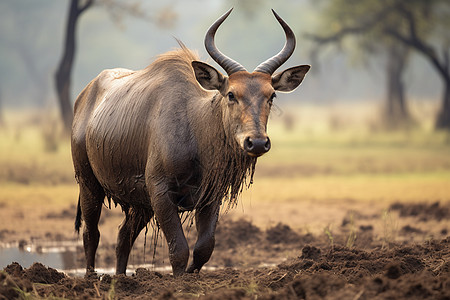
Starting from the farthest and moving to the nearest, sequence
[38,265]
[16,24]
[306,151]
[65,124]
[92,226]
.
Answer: [16,24], [306,151], [65,124], [92,226], [38,265]

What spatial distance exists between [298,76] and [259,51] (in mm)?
60826

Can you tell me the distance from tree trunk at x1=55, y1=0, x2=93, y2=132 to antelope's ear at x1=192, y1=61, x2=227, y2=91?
13.9 meters

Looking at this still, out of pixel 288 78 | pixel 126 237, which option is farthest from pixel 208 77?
pixel 126 237

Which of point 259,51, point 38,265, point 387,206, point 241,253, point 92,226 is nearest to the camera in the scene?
point 38,265

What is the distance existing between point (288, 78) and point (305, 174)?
1177cm

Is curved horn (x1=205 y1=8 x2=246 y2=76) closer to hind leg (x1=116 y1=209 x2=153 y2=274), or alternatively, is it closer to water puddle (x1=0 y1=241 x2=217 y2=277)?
hind leg (x1=116 y1=209 x2=153 y2=274)

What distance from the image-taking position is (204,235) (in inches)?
274

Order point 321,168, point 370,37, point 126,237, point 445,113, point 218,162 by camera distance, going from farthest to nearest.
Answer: point 370,37, point 445,113, point 321,168, point 126,237, point 218,162

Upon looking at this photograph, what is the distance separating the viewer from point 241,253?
991 cm

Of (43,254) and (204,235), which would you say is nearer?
(204,235)

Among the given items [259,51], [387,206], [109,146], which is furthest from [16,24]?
[109,146]

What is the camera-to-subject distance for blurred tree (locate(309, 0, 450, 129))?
2700cm

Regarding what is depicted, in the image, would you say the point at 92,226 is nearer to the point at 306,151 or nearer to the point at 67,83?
the point at 67,83

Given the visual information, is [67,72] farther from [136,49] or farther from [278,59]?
[136,49]
